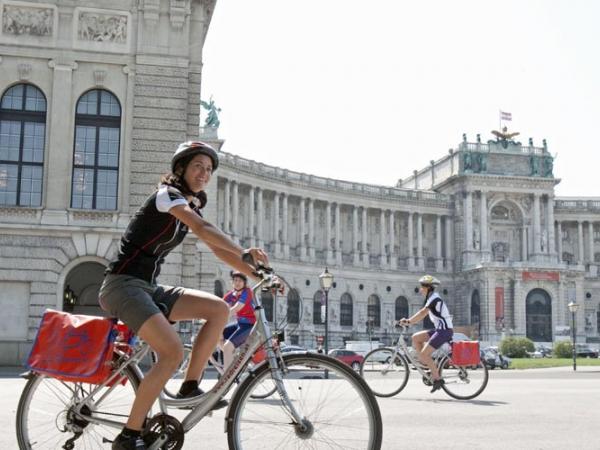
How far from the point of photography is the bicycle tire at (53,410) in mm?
6453

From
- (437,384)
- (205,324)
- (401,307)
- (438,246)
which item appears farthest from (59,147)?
(438,246)

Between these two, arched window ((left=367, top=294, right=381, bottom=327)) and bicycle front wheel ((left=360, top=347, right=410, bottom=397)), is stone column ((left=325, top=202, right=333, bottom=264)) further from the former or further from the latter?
bicycle front wheel ((left=360, top=347, right=410, bottom=397))

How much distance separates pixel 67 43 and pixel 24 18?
6.02 feet

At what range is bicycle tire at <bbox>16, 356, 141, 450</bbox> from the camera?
6.45 metres

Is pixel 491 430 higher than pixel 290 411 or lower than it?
lower

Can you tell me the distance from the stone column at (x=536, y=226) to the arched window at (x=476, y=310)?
993 centimetres

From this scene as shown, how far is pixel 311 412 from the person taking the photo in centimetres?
596

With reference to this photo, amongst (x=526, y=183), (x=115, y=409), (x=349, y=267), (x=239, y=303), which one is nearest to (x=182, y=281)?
(x=239, y=303)

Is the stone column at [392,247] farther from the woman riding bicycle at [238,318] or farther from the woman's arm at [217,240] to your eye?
the woman's arm at [217,240]

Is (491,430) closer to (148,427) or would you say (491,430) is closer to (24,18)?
(148,427)

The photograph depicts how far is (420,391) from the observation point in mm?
17250

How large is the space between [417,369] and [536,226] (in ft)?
307

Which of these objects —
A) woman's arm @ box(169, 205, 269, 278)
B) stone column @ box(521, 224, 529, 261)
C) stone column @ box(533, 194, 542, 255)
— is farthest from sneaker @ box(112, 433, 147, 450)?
stone column @ box(521, 224, 529, 261)

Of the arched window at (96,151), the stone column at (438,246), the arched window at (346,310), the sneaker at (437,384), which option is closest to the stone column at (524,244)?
the stone column at (438,246)
